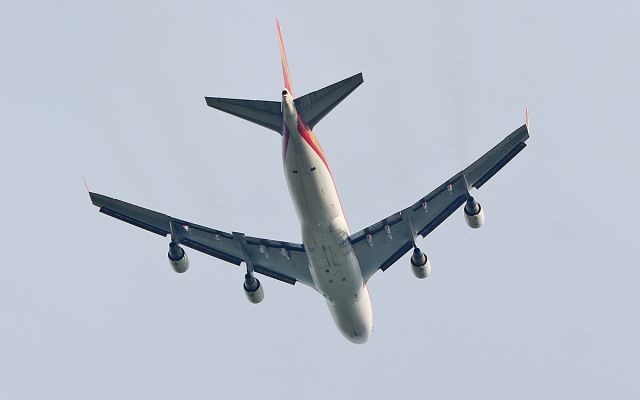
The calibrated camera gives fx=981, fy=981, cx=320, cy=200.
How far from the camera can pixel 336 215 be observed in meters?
44.9

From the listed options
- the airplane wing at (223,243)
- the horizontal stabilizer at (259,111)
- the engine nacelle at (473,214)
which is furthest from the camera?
the airplane wing at (223,243)

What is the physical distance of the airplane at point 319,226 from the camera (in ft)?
137

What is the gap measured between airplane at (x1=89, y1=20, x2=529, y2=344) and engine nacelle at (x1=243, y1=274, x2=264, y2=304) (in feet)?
0.17

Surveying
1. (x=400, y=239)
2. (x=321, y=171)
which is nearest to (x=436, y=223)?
(x=400, y=239)

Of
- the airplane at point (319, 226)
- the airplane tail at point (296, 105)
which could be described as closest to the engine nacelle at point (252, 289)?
the airplane at point (319, 226)

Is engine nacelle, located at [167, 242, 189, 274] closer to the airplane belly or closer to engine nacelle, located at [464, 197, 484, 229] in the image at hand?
the airplane belly

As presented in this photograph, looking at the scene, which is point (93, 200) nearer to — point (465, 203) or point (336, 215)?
point (336, 215)

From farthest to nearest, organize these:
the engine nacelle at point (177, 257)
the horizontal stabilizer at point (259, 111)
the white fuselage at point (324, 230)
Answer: the engine nacelle at point (177, 257) → the horizontal stabilizer at point (259, 111) → the white fuselage at point (324, 230)

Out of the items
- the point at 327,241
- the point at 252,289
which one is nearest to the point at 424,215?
the point at 327,241

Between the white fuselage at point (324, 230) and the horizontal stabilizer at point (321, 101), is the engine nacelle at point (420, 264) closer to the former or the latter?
the white fuselage at point (324, 230)

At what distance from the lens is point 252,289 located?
49750 millimetres

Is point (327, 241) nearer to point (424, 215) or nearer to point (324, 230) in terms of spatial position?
point (324, 230)

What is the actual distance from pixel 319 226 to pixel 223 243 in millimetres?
7409

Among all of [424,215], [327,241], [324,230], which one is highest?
[324,230]
